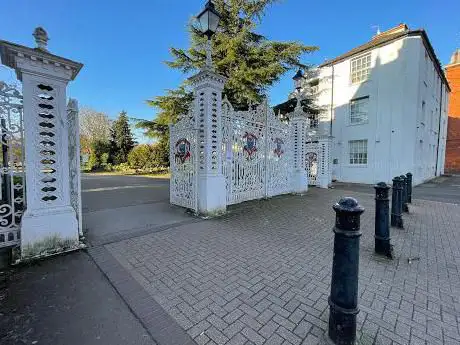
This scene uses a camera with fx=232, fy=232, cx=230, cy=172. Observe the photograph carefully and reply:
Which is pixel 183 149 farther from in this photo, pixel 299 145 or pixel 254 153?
pixel 299 145

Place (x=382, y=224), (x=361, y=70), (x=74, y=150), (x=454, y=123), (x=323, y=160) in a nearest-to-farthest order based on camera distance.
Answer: (x=382, y=224) → (x=74, y=150) → (x=323, y=160) → (x=361, y=70) → (x=454, y=123)

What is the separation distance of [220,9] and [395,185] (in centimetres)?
1343

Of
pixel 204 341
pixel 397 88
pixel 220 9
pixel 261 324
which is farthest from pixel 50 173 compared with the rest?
pixel 397 88

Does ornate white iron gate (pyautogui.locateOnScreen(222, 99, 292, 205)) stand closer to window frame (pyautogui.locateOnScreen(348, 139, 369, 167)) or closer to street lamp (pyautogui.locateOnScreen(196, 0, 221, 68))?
street lamp (pyautogui.locateOnScreen(196, 0, 221, 68))

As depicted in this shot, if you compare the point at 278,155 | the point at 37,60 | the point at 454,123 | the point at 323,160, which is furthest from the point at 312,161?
the point at 454,123

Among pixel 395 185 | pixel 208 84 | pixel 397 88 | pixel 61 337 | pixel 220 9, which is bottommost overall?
pixel 61 337

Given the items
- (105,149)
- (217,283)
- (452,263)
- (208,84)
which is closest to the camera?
(217,283)

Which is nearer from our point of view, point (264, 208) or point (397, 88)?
point (264, 208)

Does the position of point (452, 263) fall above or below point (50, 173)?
below

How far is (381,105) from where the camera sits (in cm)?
1525

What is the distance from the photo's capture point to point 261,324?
220 centimetres

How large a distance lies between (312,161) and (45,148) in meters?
12.3

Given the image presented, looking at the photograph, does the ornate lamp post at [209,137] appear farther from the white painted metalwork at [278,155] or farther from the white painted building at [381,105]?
the white painted building at [381,105]

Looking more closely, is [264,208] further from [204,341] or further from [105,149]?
[105,149]
